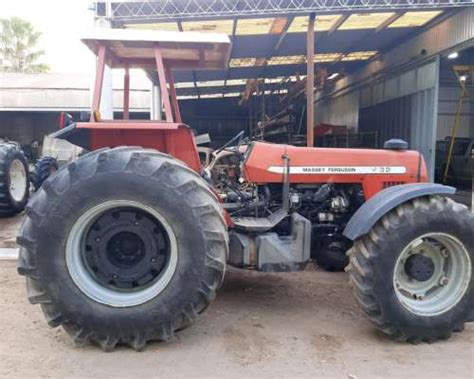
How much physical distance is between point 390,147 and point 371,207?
44.8 inches

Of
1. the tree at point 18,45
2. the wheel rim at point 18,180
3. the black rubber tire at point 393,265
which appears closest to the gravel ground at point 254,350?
the black rubber tire at point 393,265

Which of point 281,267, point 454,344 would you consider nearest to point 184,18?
point 281,267

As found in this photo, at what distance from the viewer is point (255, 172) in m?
4.45

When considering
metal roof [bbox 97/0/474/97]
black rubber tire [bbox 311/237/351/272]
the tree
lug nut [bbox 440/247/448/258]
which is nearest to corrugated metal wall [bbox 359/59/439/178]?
metal roof [bbox 97/0/474/97]

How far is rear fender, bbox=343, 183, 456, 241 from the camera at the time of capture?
373 centimetres

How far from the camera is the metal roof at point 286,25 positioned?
26.9 feet

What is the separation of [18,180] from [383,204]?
26.1ft

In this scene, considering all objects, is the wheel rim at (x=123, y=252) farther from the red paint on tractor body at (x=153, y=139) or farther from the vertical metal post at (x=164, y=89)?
the vertical metal post at (x=164, y=89)

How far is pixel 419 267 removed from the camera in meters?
3.94

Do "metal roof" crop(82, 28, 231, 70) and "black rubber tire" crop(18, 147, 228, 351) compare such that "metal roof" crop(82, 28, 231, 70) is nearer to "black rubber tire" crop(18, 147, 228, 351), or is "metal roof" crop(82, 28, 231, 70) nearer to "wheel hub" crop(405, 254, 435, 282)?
"black rubber tire" crop(18, 147, 228, 351)

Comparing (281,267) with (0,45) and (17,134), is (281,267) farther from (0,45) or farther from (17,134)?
(0,45)

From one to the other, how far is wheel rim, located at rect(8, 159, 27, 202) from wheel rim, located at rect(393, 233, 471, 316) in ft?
25.4

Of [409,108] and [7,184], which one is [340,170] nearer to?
[7,184]

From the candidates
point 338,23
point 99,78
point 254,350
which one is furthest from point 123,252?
point 338,23
